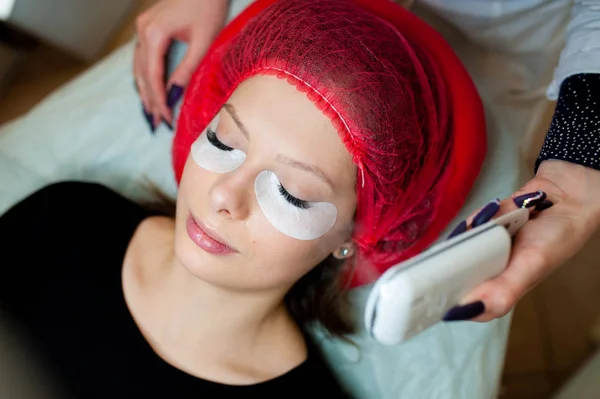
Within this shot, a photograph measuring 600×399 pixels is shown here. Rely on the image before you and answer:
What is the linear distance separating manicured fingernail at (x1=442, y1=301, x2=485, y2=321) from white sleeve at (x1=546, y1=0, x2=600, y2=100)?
1.35 feet

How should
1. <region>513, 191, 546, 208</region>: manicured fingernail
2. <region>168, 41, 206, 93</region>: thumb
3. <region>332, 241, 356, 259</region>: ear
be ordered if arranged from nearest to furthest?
<region>513, 191, 546, 208</region>: manicured fingernail → <region>332, 241, 356, 259</region>: ear → <region>168, 41, 206, 93</region>: thumb

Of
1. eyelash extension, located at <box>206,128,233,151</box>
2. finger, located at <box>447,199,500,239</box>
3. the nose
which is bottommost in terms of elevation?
the nose

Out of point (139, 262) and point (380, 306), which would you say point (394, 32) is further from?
point (139, 262)

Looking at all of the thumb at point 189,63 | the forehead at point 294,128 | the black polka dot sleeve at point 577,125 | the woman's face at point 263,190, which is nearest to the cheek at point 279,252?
the woman's face at point 263,190

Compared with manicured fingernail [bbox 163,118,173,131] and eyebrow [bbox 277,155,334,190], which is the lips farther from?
manicured fingernail [bbox 163,118,173,131]

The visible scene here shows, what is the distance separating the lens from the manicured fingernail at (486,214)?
670 mm

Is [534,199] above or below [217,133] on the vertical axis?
above

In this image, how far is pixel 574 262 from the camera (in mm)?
1575

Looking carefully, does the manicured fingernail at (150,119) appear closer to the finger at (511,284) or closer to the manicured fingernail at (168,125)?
the manicured fingernail at (168,125)

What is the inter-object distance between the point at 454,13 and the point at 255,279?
2.14ft

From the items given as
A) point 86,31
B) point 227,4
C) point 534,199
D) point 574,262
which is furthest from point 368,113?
point 86,31

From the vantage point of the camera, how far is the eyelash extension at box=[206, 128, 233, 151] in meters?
0.80

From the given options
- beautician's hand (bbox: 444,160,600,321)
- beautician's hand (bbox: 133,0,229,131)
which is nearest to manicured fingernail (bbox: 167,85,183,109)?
beautician's hand (bbox: 133,0,229,131)

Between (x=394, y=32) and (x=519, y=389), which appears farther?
(x=519, y=389)
